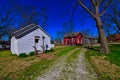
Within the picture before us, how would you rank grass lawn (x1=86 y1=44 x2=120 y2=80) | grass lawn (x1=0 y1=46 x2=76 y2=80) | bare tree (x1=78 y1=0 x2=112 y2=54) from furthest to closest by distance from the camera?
1. bare tree (x1=78 y1=0 x2=112 y2=54)
2. grass lawn (x1=0 y1=46 x2=76 y2=80)
3. grass lawn (x1=86 y1=44 x2=120 y2=80)

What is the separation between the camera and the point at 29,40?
19.4 metres

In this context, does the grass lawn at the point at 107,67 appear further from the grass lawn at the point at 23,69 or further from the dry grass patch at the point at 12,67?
the dry grass patch at the point at 12,67

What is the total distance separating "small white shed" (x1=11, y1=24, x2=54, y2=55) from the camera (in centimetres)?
1821

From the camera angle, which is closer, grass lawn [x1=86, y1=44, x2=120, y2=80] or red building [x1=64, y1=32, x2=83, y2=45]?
grass lawn [x1=86, y1=44, x2=120, y2=80]

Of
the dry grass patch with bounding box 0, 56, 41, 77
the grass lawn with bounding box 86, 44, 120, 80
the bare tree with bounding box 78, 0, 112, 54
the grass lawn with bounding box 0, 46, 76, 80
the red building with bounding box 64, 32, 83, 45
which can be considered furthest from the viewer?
the red building with bounding box 64, 32, 83, 45

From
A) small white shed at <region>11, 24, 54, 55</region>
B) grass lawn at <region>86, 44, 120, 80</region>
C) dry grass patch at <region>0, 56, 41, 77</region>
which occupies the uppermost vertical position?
small white shed at <region>11, 24, 54, 55</region>

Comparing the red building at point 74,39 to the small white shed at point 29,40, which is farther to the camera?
the red building at point 74,39

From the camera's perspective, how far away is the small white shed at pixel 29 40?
1821 centimetres

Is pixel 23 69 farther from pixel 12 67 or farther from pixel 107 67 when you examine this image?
pixel 107 67

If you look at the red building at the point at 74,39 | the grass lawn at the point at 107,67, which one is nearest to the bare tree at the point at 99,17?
the grass lawn at the point at 107,67

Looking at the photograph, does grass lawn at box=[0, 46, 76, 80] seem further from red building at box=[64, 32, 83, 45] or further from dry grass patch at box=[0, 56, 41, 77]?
red building at box=[64, 32, 83, 45]

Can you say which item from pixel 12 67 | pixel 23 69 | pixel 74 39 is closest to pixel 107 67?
pixel 23 69

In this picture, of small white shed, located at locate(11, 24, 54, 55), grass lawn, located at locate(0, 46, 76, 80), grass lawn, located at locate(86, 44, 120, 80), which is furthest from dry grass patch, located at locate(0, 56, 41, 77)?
small white shed, located at locate(11, 24, 54, 55)

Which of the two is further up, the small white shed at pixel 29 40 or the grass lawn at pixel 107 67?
the small white shed at pixel 29 40
